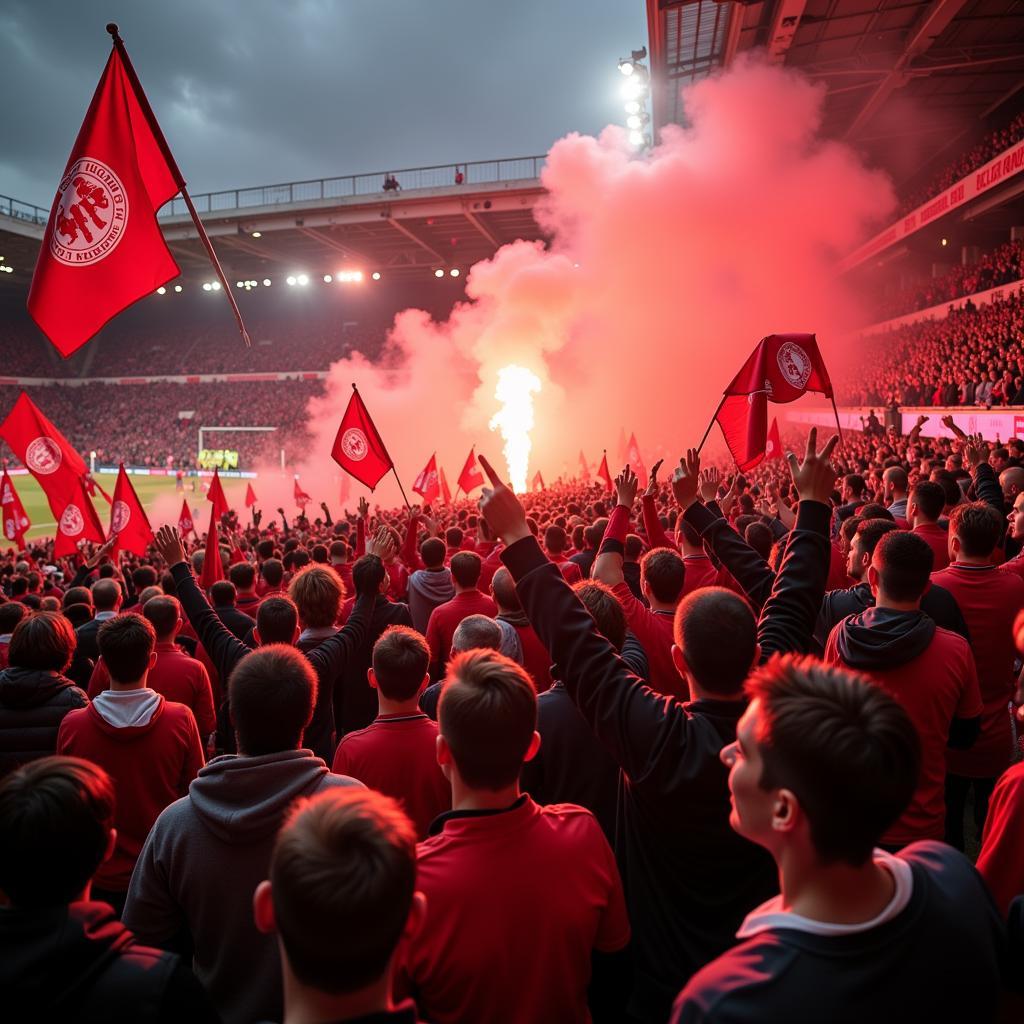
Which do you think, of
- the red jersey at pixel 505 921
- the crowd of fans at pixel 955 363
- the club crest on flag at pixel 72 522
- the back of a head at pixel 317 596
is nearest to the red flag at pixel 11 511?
the club crest on flag at pixel 72 522

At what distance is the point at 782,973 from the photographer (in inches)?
45.5

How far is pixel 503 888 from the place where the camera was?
5.67 feet

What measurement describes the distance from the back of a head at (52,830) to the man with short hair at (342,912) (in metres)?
0.49

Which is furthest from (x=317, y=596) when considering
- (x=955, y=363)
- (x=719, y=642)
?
(x=955, y=363)

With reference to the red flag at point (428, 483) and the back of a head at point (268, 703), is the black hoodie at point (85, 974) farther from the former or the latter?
the red flag at point (428, 483)

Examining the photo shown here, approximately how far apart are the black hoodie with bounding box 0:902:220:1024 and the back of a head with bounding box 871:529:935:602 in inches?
108

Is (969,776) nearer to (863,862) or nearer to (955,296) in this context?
(863,862)

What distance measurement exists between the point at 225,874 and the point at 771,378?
6.67m

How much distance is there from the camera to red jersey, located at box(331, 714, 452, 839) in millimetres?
2805

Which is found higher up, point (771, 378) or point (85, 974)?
point (771, 378)

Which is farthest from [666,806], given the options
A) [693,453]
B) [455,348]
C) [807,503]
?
[455,348]

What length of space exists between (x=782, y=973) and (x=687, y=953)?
1053 millimetres

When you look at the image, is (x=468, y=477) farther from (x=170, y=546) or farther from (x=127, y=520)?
(x=170, y=546)

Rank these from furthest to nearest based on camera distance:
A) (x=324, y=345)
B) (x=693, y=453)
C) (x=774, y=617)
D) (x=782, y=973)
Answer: (x=324, y=345), (x=693, y=453), (x=774, y=617), (x=782, y=973)
